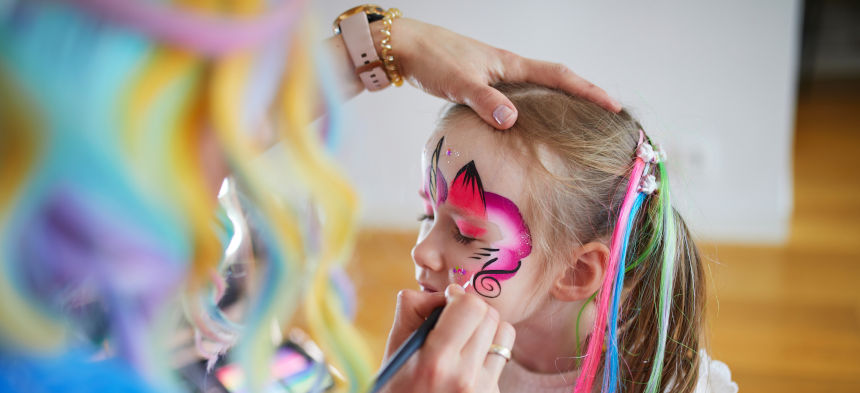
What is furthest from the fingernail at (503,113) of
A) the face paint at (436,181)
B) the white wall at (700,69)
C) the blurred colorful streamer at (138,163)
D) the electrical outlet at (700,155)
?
the electrical outlet at (700,155)

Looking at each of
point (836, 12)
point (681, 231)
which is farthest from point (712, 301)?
point (836, 12)

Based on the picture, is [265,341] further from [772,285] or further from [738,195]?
[738,195]

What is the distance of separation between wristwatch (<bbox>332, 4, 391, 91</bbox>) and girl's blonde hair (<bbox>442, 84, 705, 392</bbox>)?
13cm

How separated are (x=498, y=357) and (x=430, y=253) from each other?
239mm

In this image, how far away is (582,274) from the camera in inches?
36.7

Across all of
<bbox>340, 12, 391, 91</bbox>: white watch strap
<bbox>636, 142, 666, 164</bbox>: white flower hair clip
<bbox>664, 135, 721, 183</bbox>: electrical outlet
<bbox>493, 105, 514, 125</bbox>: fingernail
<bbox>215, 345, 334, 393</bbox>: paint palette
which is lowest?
<bbox>664, 135, 721, 183</bbox>: electrical outlet

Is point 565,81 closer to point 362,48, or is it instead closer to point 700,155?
point 362,48

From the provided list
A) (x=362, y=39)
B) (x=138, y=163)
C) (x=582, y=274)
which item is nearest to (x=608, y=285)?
(x=582, y=274)

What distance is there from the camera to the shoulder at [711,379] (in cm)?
98

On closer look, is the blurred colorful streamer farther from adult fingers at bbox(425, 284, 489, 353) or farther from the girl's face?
the girl's face

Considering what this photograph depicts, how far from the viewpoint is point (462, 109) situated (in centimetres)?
94

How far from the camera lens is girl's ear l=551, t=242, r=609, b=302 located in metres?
0.92

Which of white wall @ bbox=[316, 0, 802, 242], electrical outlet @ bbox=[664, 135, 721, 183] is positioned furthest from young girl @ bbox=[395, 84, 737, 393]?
electrical outlet @ bbox=[664, 135, 721, 183]

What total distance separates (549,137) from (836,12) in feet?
13.9
